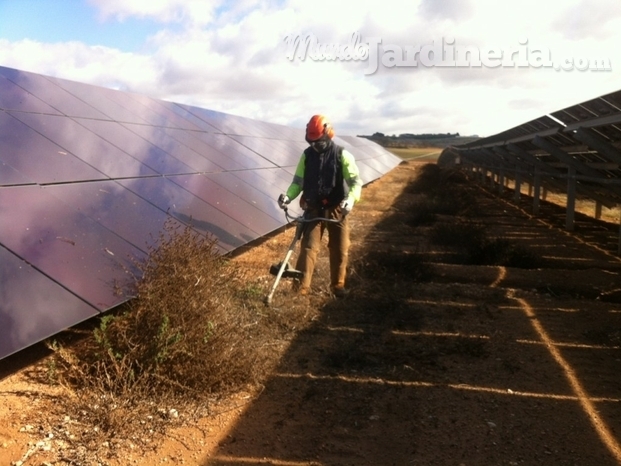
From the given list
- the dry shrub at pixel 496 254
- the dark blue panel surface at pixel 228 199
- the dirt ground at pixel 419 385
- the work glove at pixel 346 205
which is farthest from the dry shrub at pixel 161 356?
the dry shrub at pixel 496 254

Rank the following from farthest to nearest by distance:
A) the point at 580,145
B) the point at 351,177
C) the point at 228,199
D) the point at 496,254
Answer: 1. the point at 580,145
2. the point at 496,254
3. the point at 228,199
4. the point at 351,177

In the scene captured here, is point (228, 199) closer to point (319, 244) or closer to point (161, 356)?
point (319, 244)

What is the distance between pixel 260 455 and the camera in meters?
3.56

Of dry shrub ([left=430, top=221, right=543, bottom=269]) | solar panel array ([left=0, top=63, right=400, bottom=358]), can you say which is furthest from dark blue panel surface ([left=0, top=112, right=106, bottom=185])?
dry shrub ([left=430, top=221, right=543, bottom=269])

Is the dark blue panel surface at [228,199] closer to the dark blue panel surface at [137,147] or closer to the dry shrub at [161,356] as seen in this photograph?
the dark blue panel surface at [137,147]

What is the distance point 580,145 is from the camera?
12.3 meters

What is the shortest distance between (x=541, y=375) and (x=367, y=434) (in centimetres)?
180

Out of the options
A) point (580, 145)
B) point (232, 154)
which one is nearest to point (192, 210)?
point (232, 154)

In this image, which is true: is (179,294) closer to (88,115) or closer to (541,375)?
(541,375)

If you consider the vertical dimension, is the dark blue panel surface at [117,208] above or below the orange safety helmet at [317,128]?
below

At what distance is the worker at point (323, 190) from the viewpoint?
637cm

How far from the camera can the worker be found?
20.9ft

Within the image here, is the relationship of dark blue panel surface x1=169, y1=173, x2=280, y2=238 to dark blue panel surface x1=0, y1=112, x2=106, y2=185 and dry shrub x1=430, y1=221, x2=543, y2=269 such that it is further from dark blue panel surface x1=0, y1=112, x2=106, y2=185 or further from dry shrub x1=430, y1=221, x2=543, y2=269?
dry shrub x1=430, y1=221, x2=543, y2=269

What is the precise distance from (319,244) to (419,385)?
243 cm
